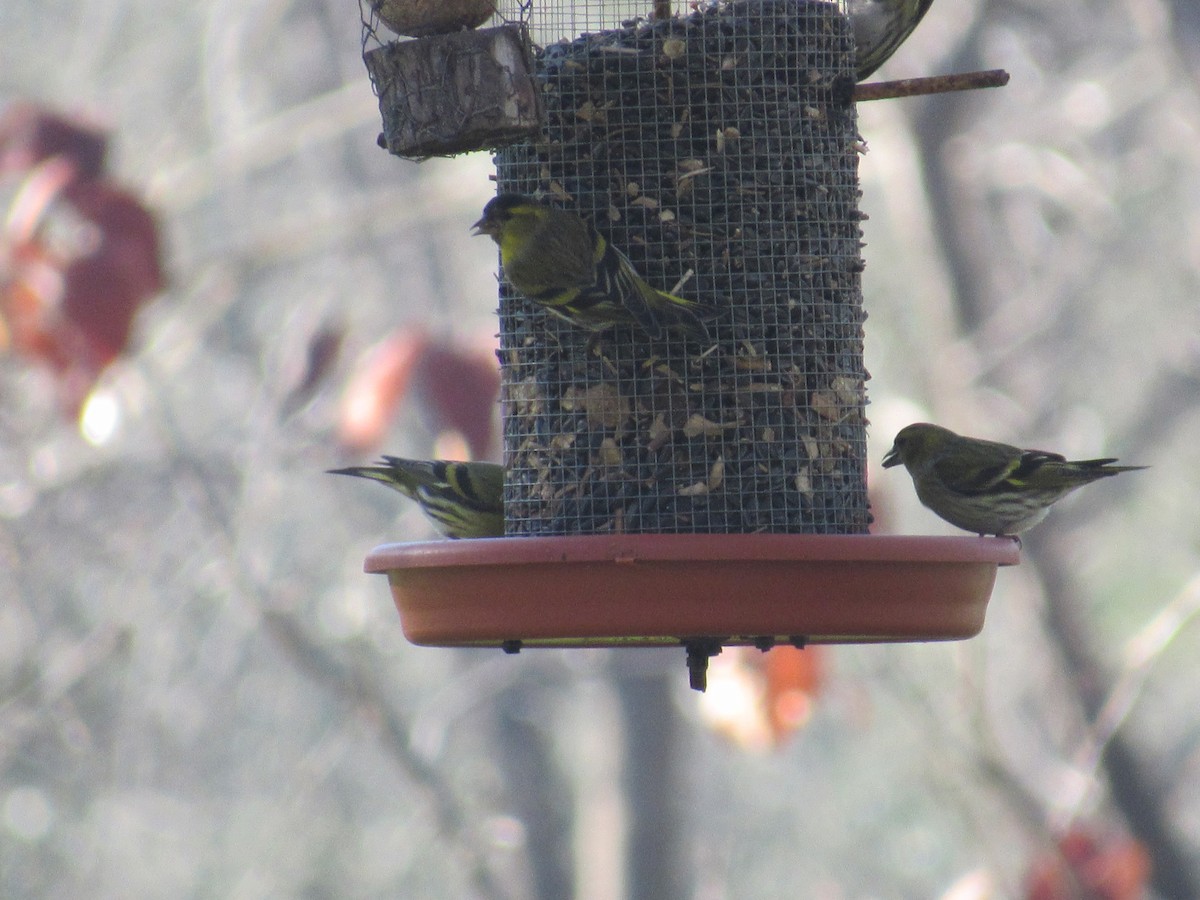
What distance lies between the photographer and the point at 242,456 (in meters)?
12.9

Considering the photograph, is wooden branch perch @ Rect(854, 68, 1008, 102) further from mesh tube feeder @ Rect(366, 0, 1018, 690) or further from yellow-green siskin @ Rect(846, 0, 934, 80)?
yellow-green siskin @ Rect(846, 0, 934, 80)

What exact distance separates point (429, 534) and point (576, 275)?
32.5 feet

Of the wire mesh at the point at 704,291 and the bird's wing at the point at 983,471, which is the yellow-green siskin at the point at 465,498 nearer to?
the wire mesh at the point at 704,291

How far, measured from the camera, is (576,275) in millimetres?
4414

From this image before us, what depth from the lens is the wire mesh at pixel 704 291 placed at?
461 cm

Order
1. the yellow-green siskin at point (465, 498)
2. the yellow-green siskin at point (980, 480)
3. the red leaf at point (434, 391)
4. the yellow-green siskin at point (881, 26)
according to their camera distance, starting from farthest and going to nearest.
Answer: the red leaf at point (434, 391), the yellow-green siskin at point (980, 480), the yellow-green siskin at point (465, 498), the yellow-green siskin at point (881, 26)

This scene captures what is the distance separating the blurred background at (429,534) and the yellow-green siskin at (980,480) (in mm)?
3890

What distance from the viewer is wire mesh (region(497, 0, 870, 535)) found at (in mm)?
4613

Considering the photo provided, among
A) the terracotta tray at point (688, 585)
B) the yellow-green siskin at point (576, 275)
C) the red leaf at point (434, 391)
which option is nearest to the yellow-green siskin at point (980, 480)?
the yellow-green siskin at point (576, 275)

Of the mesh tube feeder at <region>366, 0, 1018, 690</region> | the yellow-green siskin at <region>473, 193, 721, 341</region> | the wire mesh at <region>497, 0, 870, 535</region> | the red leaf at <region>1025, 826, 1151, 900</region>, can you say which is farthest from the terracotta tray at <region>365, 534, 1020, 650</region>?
the red leaf at <region>1025, 826, 1151, 900</region>

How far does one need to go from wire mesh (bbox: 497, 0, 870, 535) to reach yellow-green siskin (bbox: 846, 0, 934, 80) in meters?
0.57

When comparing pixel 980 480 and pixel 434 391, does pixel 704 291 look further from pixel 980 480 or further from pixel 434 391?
pixel 434 391

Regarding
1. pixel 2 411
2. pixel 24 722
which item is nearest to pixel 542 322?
pixel 2 411

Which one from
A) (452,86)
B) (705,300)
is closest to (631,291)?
(705,300)
